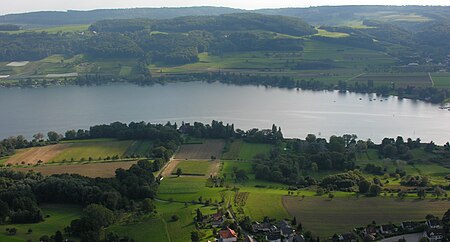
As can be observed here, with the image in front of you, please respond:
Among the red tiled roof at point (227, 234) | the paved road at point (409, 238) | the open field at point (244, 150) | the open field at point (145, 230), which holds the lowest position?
the open field at point (244, 150)

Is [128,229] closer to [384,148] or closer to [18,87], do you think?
[384,148]

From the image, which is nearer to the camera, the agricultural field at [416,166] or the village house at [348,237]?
the village house at [348,237]

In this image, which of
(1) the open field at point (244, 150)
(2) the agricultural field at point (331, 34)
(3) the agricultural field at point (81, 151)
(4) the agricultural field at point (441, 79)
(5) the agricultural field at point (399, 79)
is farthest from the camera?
(2) the agricultural field at point (331, 34)

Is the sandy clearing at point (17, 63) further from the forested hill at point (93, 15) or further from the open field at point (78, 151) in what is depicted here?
the forested hill at point (93, 15)

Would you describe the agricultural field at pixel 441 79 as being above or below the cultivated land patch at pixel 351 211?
below

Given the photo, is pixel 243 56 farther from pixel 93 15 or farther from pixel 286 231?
pixel 93 15

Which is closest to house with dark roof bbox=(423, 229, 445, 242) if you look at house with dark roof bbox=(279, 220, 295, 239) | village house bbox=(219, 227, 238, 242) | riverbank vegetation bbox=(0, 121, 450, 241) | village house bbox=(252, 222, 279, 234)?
riverbank vegetation bbox=(0, 121, 450, 241)

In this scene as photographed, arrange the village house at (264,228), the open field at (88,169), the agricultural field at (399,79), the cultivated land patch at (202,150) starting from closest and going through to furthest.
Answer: the village house at (264,228)
the open field at (88,169)
the cultivated land patch at (202,150)
the agricultural field at (399,79)

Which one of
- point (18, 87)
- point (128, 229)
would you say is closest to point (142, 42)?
point (18, 87)

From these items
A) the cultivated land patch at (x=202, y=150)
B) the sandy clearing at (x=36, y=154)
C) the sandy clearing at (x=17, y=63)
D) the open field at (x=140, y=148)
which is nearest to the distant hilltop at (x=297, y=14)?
the sandy clearing at (x=17, y=63)
